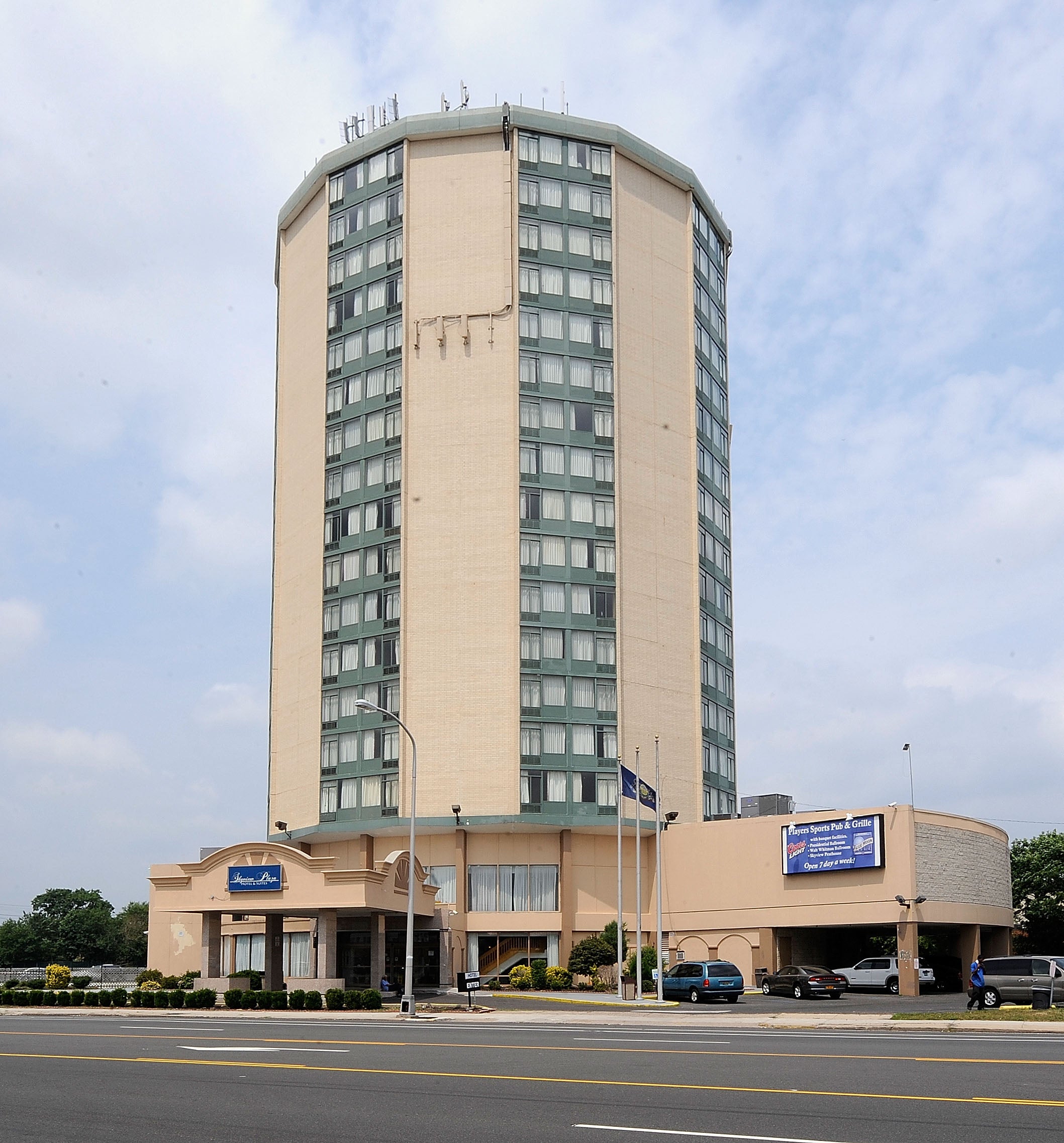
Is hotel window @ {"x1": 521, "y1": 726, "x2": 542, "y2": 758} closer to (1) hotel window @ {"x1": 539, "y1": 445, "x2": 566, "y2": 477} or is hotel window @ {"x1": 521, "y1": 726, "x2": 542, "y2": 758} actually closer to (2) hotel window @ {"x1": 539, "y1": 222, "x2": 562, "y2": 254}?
(1) hotel window @ {"x1": 539, "y1": 445, "x2": 566, "y2": 477}

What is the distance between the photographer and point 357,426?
8181 cm

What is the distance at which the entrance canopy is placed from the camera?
195ft

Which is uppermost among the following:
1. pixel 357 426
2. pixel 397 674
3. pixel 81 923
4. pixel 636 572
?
pixel 357 426

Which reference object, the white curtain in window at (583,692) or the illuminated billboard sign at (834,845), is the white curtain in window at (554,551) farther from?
the illuminated billboard sign at (834,845)

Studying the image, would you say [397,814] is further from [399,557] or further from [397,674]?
[399,557]

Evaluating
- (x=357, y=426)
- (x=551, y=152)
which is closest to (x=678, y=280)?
(x=551, y=152)

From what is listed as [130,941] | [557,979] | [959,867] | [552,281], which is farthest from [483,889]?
[130,941]

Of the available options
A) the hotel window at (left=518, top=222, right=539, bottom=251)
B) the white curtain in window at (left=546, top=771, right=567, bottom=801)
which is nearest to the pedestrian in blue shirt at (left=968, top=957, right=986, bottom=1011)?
the white curtain in window at (left=546, top=771, right=567, bottom=801)

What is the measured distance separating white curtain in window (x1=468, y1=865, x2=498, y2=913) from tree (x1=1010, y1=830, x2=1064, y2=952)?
1576 inches

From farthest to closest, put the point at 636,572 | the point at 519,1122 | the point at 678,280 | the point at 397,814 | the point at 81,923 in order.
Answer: the point at 81,923 < the point at 678,280 < the point at 636,572 < the point at 397,814 < the point at 519,1122

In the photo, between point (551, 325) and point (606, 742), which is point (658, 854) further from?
point (551, 325)

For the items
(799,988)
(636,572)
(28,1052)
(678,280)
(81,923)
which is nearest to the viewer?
(28,1052)

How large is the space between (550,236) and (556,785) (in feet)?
108

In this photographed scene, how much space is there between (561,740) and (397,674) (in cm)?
1006
